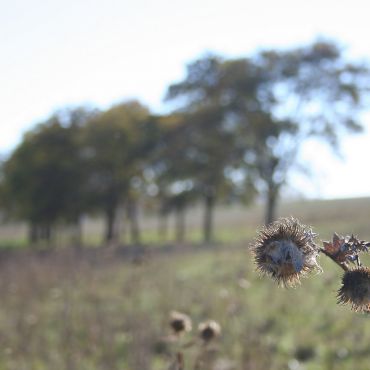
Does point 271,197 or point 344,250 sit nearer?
point 344,250

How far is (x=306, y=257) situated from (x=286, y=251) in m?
0.05

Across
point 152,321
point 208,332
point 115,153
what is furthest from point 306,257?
point 115,153

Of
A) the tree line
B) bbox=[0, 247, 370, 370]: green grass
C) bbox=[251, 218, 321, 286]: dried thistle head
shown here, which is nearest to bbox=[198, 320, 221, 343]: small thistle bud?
bbox=[0, 247, 370, 370]: green grass

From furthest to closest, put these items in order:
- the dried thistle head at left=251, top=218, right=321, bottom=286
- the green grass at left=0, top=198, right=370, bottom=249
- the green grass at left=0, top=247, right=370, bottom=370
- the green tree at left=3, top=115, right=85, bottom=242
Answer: the green tree at left=3, top=115, right=85, bottom=242 → the green grass at left=0, top=198, right=370, bottom=249 → the green grass at left=0, top=247, right=370, bottom=370 → the dried thistle head at left=251, top=218, right=321, bottom=286

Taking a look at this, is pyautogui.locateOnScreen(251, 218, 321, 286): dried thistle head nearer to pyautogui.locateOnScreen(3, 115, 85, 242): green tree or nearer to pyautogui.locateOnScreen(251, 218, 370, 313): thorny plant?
pyautogui.locateOnScreen(251, 218, 370, 313): thorny plant

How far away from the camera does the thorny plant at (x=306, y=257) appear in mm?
1283

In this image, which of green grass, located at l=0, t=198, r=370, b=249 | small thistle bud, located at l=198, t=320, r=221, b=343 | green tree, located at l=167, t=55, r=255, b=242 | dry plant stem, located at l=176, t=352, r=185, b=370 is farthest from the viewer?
green tree, located at l=167, t=55, r=255, b=242

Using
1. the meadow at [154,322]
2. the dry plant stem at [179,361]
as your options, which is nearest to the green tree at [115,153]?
the meadow at [154,322]

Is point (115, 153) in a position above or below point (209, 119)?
below

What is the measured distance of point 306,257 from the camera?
1292 mm

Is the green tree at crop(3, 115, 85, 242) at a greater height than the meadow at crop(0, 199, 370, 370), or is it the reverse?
the green tree at crop(3, 115, 85, 242)

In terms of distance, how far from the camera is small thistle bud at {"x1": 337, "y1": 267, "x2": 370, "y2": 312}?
1324 mm

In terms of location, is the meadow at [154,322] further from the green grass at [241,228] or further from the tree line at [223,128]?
the tree line at [223,128]

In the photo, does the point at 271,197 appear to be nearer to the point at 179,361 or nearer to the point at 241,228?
the point at 241,228
